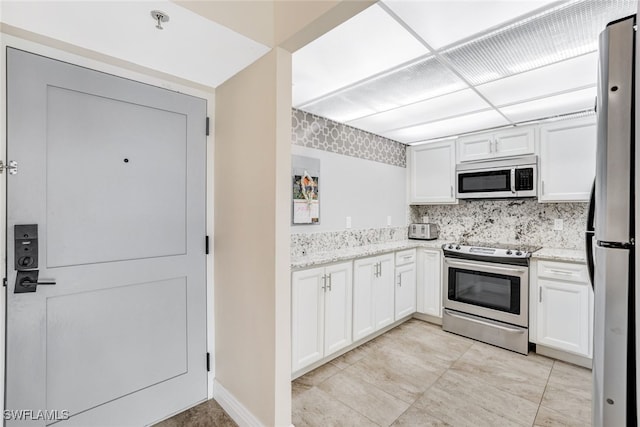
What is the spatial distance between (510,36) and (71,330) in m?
2.86

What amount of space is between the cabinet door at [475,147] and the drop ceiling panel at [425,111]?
29.0 inches

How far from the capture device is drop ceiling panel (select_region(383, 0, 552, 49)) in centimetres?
146

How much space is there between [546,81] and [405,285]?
2.27m

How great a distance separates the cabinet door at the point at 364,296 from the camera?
2.82 metres

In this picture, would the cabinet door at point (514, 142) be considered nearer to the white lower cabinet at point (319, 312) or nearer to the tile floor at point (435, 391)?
the tile floor at point (435, 391)

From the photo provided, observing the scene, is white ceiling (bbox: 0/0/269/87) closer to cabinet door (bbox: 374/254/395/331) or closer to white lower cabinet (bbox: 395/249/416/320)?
Answer: cabinet door (bbox: 374/254/395/331)

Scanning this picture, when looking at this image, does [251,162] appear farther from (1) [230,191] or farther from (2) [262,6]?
(2) [262,6]

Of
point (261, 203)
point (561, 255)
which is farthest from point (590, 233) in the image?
point (561, 255)

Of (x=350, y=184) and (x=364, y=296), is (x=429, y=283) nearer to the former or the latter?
(x=364, y=296)

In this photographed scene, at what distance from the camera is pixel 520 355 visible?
9.26ft

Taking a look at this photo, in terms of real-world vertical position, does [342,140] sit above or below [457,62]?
below

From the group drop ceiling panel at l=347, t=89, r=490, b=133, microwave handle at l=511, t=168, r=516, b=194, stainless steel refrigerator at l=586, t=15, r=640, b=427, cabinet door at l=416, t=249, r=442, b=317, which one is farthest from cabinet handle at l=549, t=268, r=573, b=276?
stainless steel refrigerator at l=586, t=15, r=640, b=427

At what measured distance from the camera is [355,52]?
1.88m

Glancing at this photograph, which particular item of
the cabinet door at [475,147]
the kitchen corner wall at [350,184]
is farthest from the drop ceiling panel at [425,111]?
the cabinet door at [475,147]
